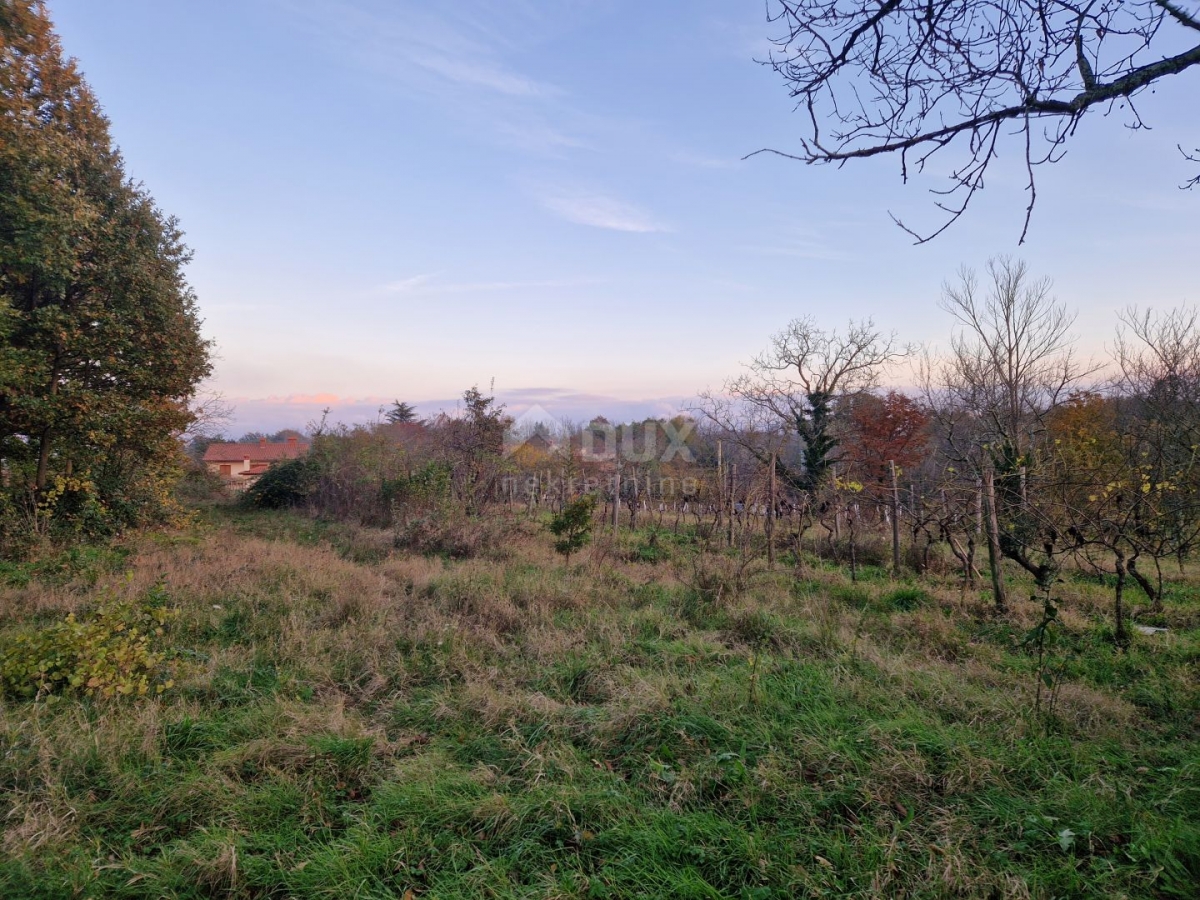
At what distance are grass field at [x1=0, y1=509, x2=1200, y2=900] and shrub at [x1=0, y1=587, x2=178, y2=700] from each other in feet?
0.50

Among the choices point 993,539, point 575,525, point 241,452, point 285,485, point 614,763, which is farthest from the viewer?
point 241,452

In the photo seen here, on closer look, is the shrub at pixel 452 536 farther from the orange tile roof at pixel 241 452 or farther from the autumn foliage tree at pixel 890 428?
the orange tile roof at pixel 241 452

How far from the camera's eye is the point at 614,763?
305cm

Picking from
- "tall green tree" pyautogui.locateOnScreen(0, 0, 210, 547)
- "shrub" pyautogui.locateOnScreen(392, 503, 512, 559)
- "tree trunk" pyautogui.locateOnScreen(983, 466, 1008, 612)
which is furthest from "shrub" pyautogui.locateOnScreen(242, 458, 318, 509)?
"tree trunk" pyautogui.locateOnScreen(983, 466, 1008, 612)

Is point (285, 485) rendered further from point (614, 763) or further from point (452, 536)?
point (614, 763)

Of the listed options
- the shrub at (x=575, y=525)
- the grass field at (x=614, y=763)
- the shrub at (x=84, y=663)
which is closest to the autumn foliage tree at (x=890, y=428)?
the shrub at (x=575, y=525)

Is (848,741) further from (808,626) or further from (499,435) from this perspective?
(499,435)

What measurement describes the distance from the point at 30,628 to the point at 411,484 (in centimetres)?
799

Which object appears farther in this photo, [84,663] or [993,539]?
[993,539]

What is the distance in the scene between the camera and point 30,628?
4.95 m

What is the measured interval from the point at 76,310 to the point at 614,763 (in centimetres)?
1069

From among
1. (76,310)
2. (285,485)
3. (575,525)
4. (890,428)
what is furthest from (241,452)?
(890,428)

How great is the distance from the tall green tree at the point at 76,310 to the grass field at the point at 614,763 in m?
5.09

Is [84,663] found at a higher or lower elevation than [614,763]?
higher
